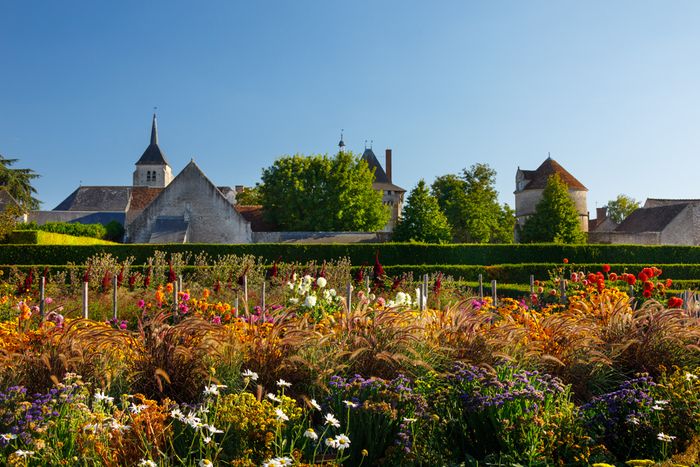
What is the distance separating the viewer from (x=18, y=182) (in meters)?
49.4

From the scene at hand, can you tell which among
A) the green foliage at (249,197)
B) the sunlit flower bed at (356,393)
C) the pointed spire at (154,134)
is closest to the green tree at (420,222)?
the green foliage at (249,197)

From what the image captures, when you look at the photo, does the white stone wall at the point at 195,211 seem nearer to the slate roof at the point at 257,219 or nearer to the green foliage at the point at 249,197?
the slate roof at the point at 257,219

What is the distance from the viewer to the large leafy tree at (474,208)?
1994 inches

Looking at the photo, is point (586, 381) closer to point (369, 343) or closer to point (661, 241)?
point (369, 343)

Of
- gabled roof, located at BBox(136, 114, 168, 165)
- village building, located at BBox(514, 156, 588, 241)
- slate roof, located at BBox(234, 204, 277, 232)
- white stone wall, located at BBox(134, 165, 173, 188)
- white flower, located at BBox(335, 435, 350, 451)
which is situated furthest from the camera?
gabled roof, located at BBox(136, 114, 168, 165)

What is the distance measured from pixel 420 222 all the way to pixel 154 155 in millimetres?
48182

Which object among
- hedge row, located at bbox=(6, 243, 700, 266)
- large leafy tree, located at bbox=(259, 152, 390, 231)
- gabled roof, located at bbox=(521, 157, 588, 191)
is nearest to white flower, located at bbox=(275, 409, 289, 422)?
hedge row, located at bbox=(6, 243, 700, 266)

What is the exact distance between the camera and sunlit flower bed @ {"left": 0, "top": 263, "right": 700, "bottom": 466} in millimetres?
3398

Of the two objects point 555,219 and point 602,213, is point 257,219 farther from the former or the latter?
point 602,213

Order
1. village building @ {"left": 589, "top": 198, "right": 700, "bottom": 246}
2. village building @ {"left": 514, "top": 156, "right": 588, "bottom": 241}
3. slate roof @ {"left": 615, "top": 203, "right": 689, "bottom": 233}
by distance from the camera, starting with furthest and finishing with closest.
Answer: village building @ {"left": 514, "top": 156, "right": 588, "bottom": 241} < slate roof @ {"left": 615, "top": 203, "right": 689, "bottom": 233} < village building @ {"left": 589, "top": 198, "right": 700, "bottom": 246}

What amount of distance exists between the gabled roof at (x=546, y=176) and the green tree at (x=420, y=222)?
17614mm

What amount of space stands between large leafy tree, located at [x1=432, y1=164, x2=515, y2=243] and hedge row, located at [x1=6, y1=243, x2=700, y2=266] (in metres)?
22.6

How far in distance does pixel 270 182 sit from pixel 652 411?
41.9 m

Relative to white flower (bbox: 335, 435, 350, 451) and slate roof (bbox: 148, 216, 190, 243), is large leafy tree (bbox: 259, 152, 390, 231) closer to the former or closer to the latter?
slate roof (bbox: 148, 216, 190, 243)
